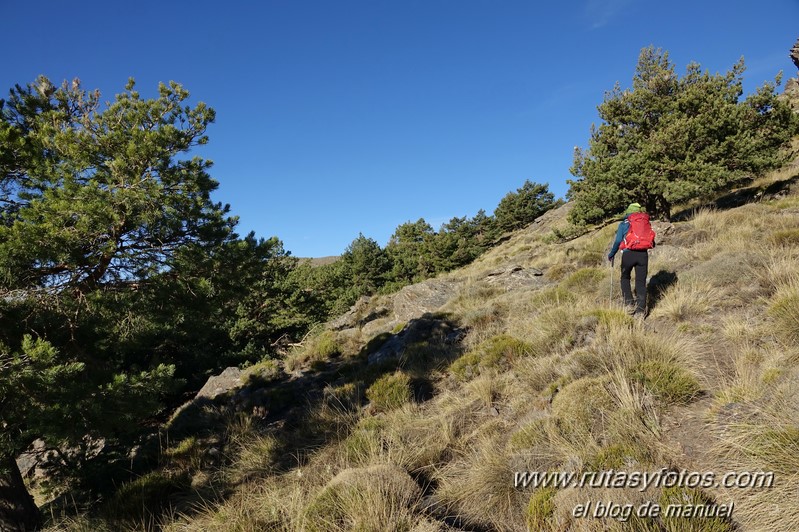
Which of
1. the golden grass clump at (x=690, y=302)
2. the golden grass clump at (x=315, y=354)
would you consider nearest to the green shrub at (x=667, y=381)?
the golden grass clump at (x=690, y=302)

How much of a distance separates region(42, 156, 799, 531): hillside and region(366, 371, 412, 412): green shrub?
4cm

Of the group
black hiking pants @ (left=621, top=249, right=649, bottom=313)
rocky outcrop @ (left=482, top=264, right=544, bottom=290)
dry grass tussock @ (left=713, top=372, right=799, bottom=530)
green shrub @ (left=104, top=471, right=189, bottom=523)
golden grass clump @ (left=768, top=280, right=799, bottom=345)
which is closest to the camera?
dry grass tussock @ (left=713, top=372, right=799, bottom=530)

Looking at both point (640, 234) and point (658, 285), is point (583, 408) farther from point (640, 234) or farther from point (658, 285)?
point (658, 285)

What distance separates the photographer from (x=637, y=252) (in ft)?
21.5

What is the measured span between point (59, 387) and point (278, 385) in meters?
7.02

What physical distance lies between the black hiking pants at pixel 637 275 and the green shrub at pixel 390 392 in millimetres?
4272

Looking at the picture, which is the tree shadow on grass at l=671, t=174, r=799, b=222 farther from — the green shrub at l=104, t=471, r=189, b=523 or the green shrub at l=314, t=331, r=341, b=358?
the green shrub at l=104, t=471, r=189, b=523

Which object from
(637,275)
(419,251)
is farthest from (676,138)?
(419,251)

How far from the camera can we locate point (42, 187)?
18.2 ft

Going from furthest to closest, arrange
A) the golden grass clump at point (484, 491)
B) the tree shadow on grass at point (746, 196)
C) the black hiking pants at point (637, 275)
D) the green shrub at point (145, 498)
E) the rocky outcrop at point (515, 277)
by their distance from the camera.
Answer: the tree shadow on grass at point (746, 196) → the rocky outcrop at point (515, 277) → the black hiking pants at point (637, 275) → the green shrub at point (145, 498) → the golden grass clump at point (484, 491)

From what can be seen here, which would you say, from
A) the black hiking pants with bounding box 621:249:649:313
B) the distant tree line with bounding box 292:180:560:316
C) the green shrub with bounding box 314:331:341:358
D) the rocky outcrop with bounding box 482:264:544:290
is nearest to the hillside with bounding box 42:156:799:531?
the black hiking pants with bounding box 621:249:649:313

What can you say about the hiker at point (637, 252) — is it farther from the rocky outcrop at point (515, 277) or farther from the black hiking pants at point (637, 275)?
the rocky outcrop at point (515, 277)

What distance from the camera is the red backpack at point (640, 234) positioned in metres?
6.49

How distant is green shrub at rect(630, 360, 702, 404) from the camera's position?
3.58 metres
